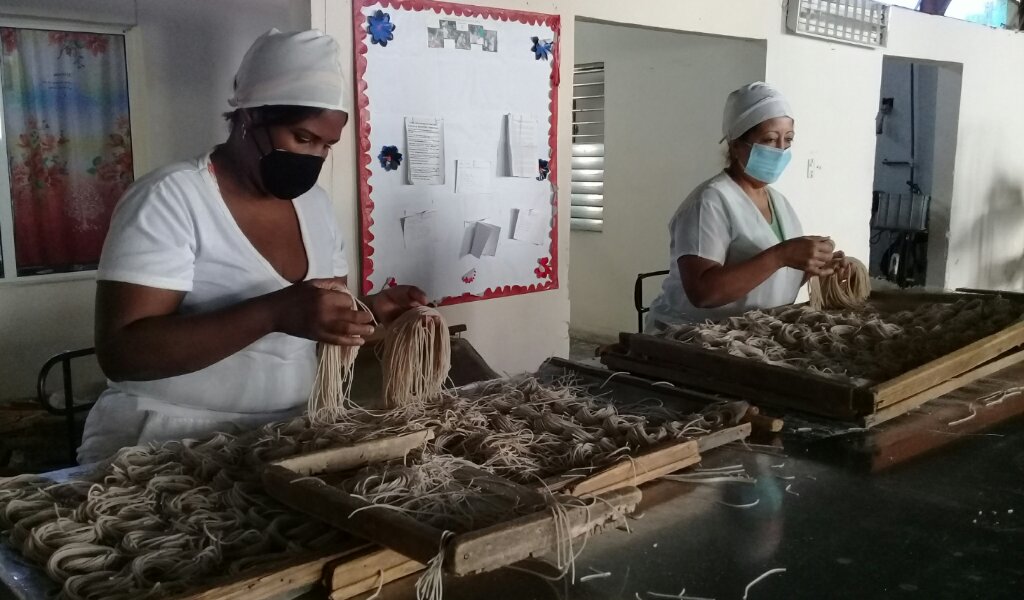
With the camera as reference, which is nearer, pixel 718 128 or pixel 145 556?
pixel 145 556

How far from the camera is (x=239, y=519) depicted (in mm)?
1373

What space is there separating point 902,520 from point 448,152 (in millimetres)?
2694

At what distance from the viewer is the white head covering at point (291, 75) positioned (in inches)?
76.5

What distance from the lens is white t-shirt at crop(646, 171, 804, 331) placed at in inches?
123

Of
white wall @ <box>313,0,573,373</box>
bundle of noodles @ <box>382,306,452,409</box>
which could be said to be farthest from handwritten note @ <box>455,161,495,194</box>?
bundle of noodles @ <box>382,306,452,409</box>

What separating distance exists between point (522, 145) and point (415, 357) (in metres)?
2.28

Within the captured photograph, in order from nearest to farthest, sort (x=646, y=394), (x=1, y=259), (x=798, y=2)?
1. (x=646, y=394)
2. (x=1, y=259)
3. (x=798, y=2)

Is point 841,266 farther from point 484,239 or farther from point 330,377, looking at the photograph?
point 330,377

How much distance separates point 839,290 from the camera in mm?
3168

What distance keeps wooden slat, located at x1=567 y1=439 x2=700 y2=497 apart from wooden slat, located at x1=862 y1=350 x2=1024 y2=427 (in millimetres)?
580

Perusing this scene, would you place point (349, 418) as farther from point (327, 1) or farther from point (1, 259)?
point (1, 259)

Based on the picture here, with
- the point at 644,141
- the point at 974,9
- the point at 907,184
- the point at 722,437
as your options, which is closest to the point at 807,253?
the point at 722,437

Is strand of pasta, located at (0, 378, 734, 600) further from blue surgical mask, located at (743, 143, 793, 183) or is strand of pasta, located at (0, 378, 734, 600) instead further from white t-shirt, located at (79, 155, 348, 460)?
blue surgical mask, located at (743, 143, 793, 183)

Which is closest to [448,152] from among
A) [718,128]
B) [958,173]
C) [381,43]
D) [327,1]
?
[381,43]
